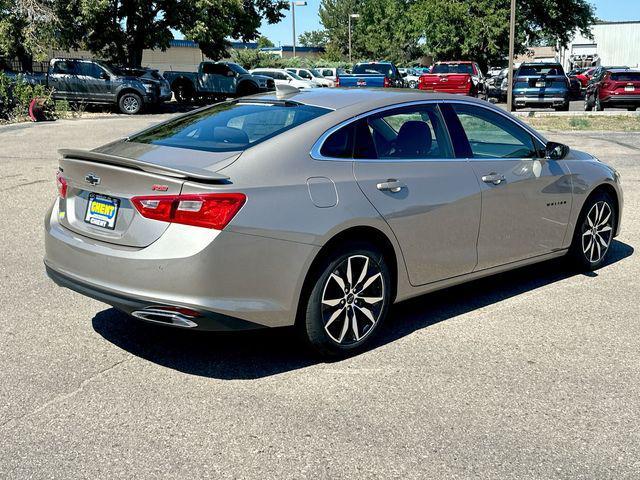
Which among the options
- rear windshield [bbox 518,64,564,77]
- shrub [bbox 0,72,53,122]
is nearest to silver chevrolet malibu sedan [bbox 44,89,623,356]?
shrub [bbox 0,72,53,122]

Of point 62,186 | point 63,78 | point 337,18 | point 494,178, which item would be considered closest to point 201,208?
point 62,186

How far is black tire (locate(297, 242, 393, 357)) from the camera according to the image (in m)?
4.25

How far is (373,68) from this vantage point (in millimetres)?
32250

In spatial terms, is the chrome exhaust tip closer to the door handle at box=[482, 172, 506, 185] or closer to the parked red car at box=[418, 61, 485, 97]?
the door handle at box=[482, 172, 506, 185]

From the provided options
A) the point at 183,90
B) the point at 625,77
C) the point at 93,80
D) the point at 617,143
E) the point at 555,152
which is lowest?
the point at 617,143

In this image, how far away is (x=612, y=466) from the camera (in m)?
3.30

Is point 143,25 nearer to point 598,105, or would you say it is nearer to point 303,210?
point 598,105

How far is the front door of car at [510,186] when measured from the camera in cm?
526

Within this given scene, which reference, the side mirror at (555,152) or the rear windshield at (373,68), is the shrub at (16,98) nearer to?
the rear windshield at (373,68)

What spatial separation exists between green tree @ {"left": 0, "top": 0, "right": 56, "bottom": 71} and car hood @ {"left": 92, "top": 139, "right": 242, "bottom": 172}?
23278 millimetres

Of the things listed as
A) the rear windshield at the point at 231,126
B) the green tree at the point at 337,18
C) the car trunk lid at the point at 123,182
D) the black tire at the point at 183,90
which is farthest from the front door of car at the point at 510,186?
the green tree at the point at 337,18

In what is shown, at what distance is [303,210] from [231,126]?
3.18 feet

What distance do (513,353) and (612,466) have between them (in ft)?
4.47

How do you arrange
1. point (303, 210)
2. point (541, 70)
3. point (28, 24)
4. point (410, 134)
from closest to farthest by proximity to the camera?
point (303, 210), point (410, 134), point (28, 24), point (541, 70)
